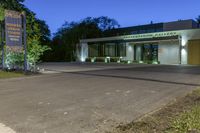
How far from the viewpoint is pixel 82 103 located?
725cm

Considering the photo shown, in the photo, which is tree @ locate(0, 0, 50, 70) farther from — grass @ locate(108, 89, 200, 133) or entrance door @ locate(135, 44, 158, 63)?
entrance door @ locate(135, 44, 158, 63)

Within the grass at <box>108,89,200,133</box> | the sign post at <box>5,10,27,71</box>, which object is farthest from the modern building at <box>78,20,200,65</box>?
the grass at <box>108,89,200,133</box>

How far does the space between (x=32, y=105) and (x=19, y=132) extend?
2.32 m

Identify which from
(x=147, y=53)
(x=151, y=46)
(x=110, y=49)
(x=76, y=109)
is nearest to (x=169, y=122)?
(x=76, y=109)

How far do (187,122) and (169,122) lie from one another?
340 mm

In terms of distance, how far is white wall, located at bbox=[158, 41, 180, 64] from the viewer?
3091cm

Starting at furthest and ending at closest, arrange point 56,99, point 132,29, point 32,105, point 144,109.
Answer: point 132,29 → point 56,99 → point 32,105 → point 144,109

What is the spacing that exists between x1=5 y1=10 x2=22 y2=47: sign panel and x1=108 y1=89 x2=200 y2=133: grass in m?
12.7

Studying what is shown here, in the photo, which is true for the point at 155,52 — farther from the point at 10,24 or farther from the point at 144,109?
the point at 144,109

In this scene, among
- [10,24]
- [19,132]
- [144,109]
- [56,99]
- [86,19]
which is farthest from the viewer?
[86,19]

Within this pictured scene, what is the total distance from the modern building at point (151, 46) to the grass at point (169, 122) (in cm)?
2484

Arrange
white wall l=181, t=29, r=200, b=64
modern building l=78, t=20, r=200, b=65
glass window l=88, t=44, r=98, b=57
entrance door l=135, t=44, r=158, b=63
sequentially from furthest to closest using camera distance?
glass window l=88, t=44, r=98, b=57, entrance door l=135, t=44, r=158, b=63, modern building l=78, t=20, r=200, b=65, white wall l=181, t=29, r=200, b=64

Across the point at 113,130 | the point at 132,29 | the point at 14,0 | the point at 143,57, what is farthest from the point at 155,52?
the point at 113,130

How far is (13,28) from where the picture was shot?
16688 millimetres
